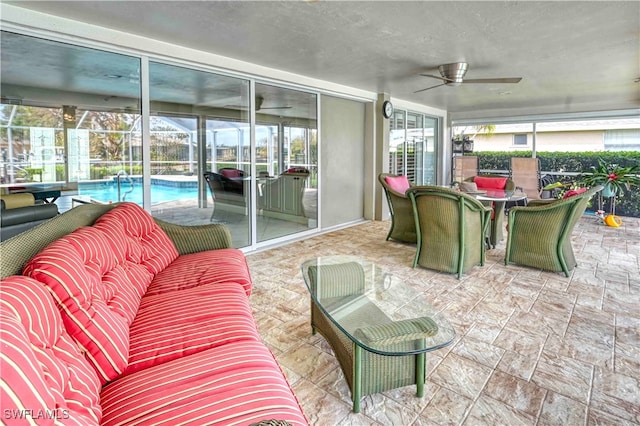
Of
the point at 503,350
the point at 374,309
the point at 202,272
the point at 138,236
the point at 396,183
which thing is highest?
the point at 396,183

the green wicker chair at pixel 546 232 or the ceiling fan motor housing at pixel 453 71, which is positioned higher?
the ceiling fan motor housing at pixel 453 71

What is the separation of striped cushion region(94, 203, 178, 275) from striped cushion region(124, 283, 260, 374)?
16.0 inches

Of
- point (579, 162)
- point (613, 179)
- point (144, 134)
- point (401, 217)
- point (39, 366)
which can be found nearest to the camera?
point (39, 366)

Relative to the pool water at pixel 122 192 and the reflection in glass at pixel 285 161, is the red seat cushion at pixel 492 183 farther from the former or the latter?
the pool water at pixel 122 192

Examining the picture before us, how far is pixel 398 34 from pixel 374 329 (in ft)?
9.08

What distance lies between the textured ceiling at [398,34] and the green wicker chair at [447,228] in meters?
1.48

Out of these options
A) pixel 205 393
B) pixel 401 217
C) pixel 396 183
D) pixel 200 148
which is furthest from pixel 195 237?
pixel 396 183

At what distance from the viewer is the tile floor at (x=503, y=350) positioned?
70.7 inches

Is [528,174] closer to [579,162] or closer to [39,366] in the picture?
[579,162]

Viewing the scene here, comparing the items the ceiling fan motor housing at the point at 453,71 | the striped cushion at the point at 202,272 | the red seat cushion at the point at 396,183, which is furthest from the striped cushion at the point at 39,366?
the ceiling fan motor housing at the point at 453,71

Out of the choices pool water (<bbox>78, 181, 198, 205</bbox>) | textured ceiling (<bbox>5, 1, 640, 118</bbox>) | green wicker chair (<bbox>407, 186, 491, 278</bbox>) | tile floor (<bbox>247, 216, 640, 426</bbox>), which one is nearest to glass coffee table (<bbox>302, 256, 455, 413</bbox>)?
tile floor (<bbox>247, 216, 640, 426</bbox>)

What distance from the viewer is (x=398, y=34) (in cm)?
339

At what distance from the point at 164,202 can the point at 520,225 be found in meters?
3.76

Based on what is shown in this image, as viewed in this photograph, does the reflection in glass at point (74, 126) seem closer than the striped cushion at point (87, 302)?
No
